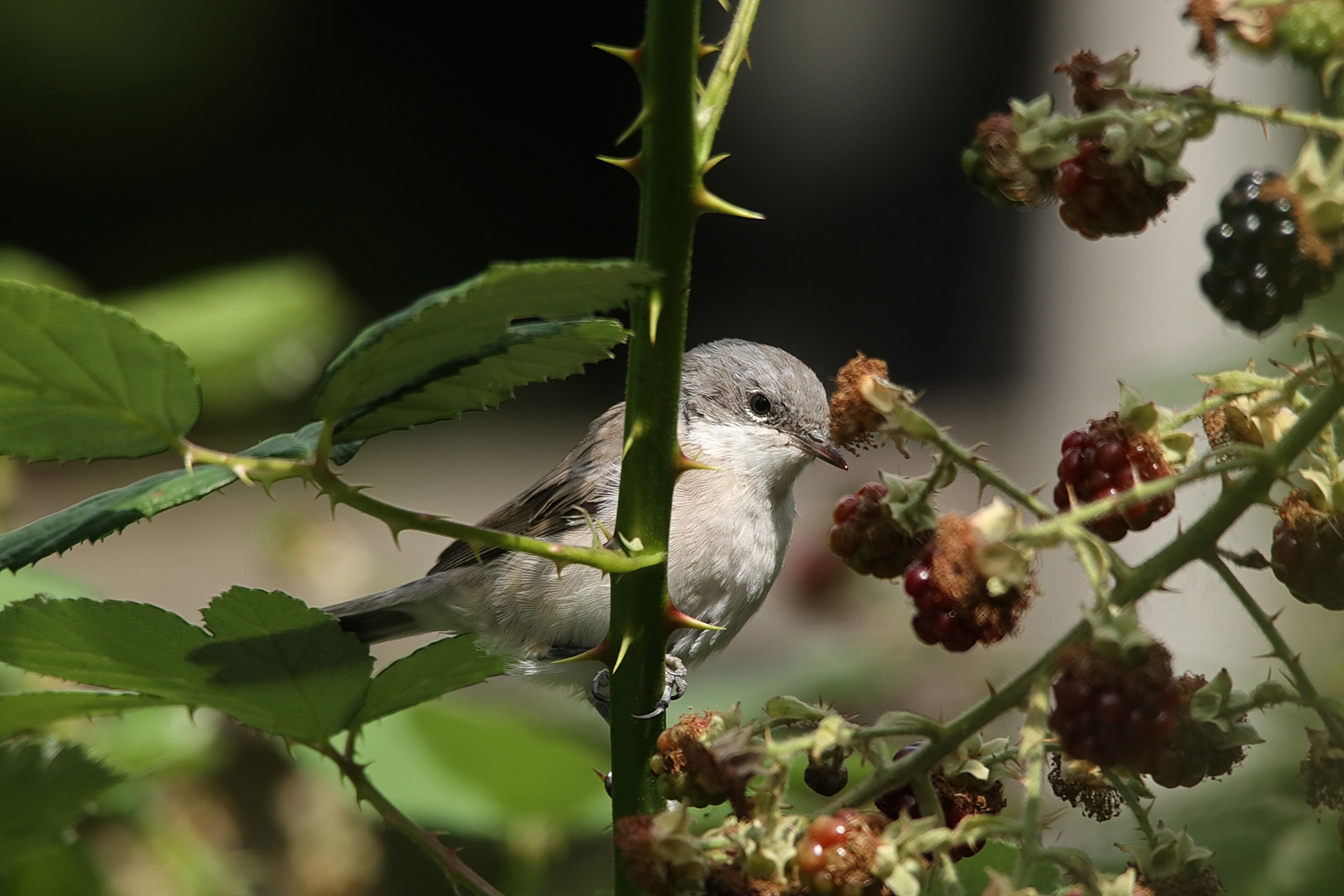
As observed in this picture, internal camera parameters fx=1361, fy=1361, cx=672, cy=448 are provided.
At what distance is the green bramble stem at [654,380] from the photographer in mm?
1157

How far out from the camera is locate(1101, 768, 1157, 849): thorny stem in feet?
4.13

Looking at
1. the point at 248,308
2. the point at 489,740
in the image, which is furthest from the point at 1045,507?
the point at 248,308

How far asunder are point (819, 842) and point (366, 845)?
5.43 ft

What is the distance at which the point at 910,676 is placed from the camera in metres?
3.07

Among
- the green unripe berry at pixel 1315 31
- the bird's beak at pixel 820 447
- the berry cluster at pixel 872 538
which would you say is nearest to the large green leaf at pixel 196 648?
the berry cluster at pixel 872 538

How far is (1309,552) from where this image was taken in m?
1.21

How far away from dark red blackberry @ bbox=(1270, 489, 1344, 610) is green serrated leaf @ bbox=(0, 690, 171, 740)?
1.09m

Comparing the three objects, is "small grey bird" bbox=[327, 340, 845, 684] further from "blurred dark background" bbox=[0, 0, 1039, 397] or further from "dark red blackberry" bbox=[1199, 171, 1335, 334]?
"blurred dark background" bbox=[0, 0, 1039, 397]

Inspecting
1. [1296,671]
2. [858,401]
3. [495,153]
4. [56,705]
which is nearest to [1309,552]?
[1296,671]

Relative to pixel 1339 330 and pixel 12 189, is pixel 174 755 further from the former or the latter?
pixel 12 189

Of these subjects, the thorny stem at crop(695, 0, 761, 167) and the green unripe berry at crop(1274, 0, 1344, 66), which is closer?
the green unripe berry at crop(1274, 0, 1344, 66)

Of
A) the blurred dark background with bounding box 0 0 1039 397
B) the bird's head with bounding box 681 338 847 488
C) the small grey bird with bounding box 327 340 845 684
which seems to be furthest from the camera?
the blurred dark background with bounding box 0 0 1039 397

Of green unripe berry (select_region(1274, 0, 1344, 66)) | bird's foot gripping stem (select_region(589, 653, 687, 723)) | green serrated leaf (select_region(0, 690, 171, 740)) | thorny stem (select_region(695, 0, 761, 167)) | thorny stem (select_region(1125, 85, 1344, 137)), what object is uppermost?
green unripe berry (select_region(1274, 0, 1344, 66))

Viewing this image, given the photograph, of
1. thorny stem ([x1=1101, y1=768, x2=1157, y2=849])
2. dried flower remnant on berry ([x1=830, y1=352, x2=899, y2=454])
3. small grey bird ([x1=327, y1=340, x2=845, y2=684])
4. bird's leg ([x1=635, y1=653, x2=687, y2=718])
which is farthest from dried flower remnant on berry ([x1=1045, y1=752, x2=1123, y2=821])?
small grey bird ([x1=327, y1=340, x2=845, y2=684])
